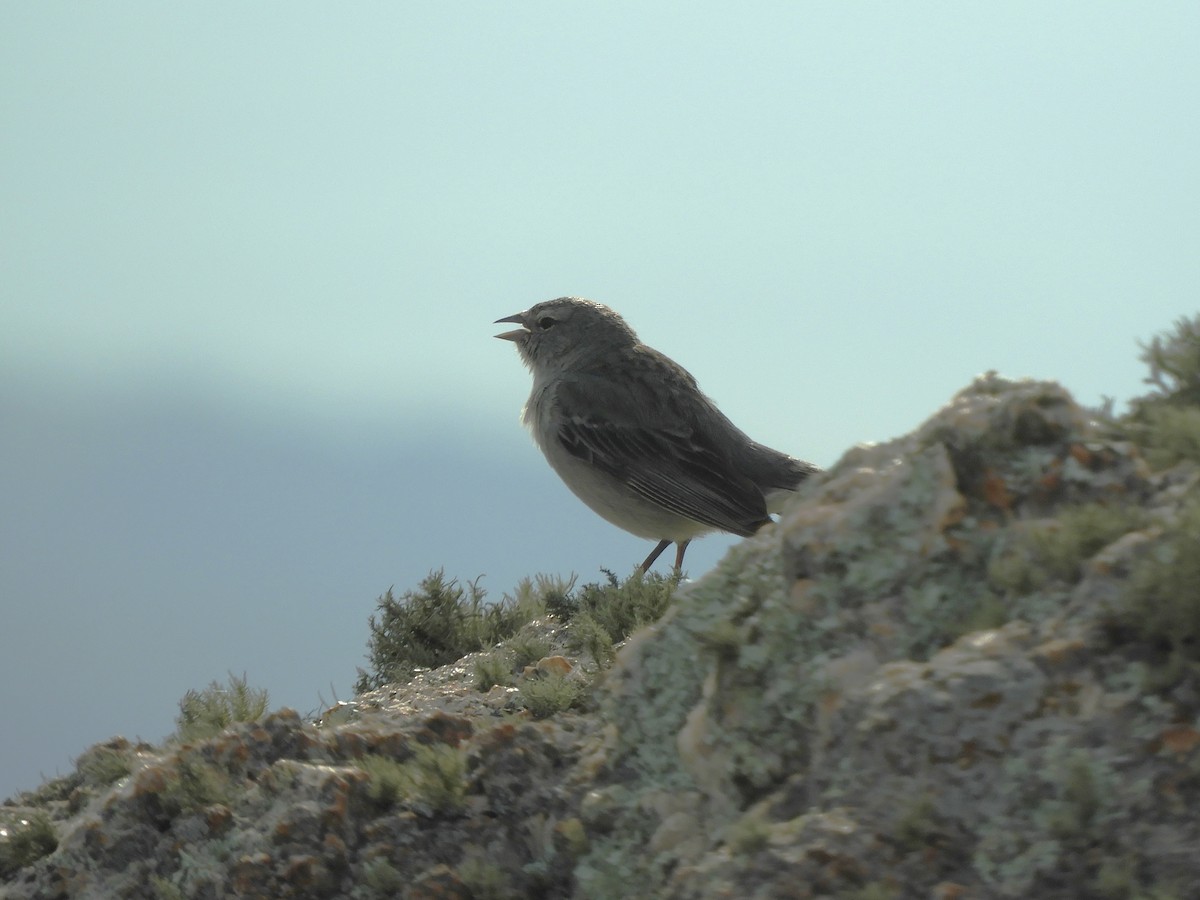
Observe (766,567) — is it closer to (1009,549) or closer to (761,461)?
(1009,549)

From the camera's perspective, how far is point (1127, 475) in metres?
3.73

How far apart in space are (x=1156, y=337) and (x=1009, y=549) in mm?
1356

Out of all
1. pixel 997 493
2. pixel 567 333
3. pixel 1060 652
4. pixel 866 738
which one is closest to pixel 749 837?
pixel 866 738

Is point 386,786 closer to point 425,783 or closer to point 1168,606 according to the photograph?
point 425,783

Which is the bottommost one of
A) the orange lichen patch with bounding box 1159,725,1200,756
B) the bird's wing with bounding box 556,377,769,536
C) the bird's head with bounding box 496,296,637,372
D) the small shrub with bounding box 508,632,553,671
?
the orange lichen patch with bounding box 1159,725,1200,756

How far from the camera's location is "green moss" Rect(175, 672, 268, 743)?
662 cm

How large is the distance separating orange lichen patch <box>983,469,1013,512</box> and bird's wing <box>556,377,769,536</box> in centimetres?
499

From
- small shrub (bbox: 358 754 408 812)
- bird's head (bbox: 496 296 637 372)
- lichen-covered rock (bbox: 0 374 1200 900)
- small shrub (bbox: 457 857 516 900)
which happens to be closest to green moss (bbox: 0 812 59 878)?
lichen-covered rock (bbox: 0 374 1200 900)

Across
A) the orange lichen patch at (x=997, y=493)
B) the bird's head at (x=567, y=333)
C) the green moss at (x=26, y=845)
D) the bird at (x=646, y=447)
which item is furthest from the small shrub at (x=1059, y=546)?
the bird's head at (x=567, y=333)

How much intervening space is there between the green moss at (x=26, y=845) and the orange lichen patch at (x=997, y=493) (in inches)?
192

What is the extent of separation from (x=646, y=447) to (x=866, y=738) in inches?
237

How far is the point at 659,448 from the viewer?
30.4 feet

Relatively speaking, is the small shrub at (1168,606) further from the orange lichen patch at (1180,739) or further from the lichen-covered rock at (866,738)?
the orange lichen patch at (1180,739)

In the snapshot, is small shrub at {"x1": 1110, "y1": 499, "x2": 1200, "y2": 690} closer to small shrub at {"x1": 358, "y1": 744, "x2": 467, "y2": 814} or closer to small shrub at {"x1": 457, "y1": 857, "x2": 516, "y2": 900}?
small shrub at {"x1": 457, "y1": 857, "x2": 516, "y2": 900}
